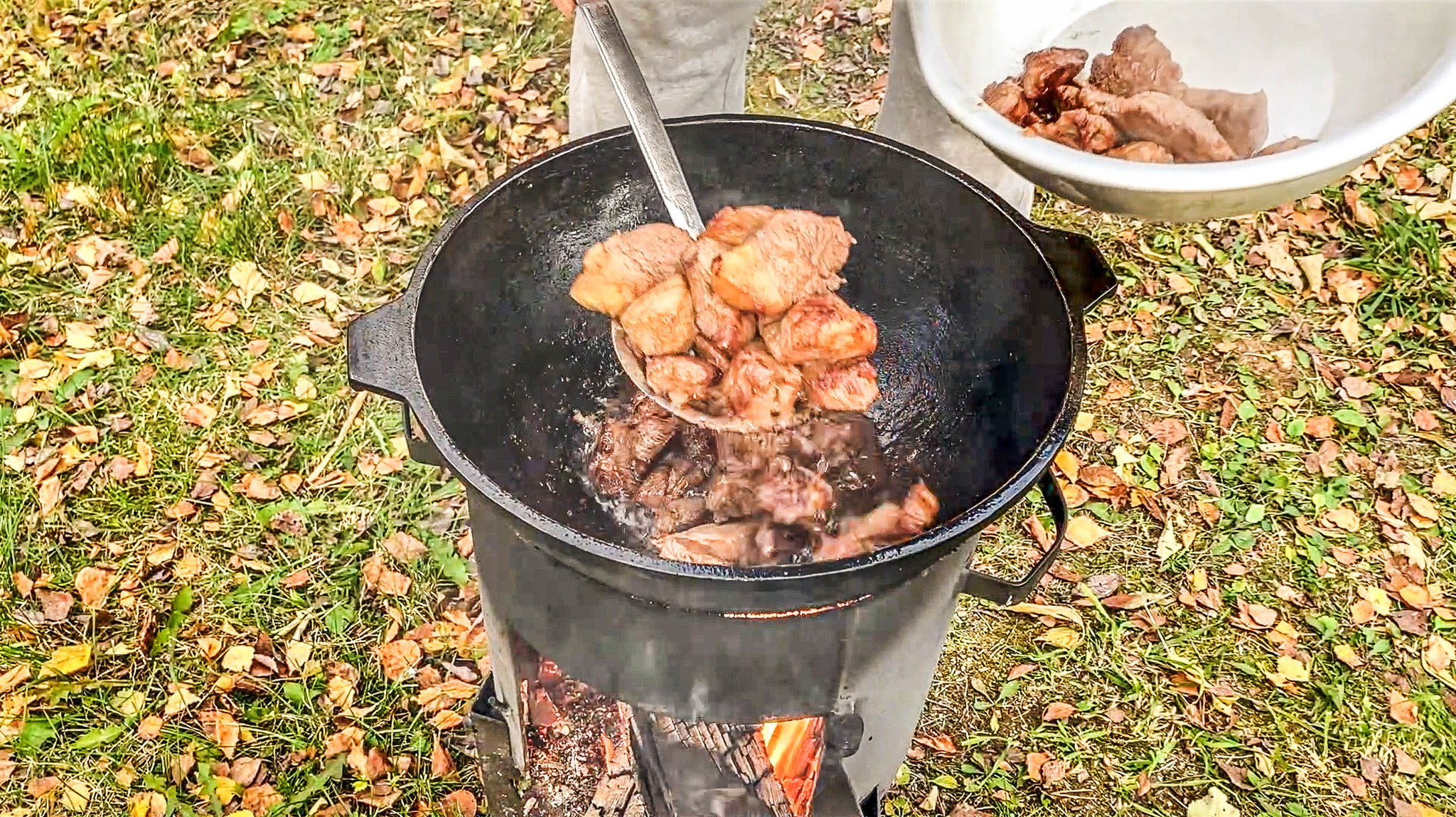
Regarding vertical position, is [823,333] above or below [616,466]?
above

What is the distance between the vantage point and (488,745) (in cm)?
274

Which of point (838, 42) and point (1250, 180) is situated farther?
point (838, 42)

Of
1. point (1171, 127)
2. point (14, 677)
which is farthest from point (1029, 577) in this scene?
point (14, 677)

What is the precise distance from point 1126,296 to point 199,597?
3.73 metres

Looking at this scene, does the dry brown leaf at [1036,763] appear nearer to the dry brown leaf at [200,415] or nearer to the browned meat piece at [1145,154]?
the browned meat piece at [1145,154]

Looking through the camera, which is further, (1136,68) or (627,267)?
(1136,68)


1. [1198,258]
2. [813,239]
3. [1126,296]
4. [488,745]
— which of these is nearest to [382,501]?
[488,745]

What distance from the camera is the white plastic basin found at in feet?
6.89

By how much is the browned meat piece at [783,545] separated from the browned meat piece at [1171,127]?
45.8 inches

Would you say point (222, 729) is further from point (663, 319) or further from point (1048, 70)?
point (1048, 70)

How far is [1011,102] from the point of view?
8.16 ft

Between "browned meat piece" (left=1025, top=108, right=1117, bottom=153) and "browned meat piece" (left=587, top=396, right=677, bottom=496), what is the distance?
110cm

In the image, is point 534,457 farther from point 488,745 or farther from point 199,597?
point 199,597

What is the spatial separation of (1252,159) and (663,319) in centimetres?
120
